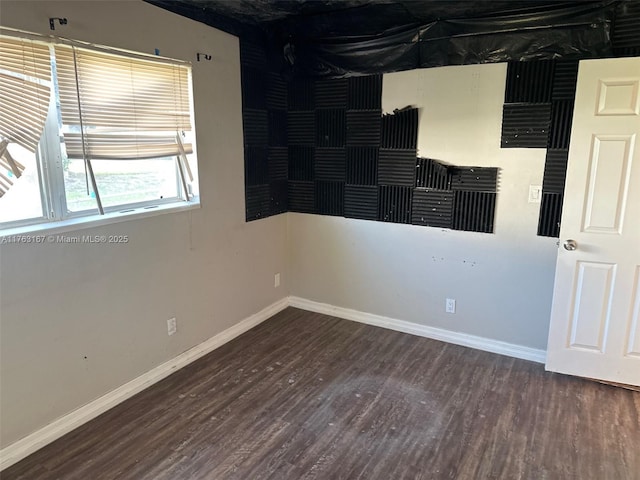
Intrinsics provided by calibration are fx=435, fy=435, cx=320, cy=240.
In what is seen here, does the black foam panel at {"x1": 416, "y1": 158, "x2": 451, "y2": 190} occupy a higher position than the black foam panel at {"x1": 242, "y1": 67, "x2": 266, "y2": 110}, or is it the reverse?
the black foam panel at {"x1": 242, "y1": 67, "x2": 266, "y2": 110}

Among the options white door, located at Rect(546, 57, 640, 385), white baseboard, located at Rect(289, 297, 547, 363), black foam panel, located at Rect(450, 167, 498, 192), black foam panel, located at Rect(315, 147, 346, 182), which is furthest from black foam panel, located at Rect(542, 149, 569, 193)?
black foam panel, located at Rect(315, 147, 346, 182)

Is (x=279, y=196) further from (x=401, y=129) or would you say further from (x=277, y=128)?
(x=401, y=129)

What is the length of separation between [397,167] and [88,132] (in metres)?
2.06

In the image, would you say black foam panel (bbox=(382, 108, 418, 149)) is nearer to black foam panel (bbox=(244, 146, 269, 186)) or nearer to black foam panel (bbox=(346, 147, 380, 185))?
black foam panel (bbox=(346, 147, 380, 185))

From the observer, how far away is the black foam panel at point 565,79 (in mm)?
2639

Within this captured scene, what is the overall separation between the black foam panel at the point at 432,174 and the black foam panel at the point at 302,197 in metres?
0.92

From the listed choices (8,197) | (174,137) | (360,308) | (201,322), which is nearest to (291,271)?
(360,308)

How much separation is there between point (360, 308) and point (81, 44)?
265 cm

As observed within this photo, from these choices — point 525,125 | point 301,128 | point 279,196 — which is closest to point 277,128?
point 301,128

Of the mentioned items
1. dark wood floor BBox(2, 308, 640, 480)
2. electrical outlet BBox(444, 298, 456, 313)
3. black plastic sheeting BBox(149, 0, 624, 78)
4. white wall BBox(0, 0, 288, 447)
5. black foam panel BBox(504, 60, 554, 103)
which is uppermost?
black plastic sheeting BBox(149, 0, 624, 78)

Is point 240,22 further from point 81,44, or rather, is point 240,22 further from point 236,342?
point 236,342

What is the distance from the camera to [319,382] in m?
2.75

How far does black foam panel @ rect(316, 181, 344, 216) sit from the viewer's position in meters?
3.58

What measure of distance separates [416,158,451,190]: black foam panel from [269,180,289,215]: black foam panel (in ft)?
3.79
